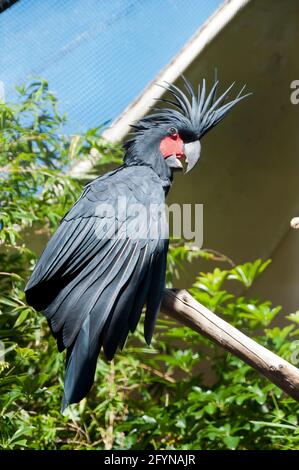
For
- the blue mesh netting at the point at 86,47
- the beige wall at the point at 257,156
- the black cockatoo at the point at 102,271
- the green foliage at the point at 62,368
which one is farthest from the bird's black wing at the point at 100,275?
the beige wall at the point at 257,156

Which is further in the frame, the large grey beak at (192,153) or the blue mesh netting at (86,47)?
the blue mesh netting at (86,47)

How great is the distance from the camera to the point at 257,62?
3152 millimetres

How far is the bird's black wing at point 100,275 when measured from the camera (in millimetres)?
1603

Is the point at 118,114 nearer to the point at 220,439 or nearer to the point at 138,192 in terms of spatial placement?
the point at 138,192

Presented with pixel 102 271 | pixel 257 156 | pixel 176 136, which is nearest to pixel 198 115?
pixel 176 136

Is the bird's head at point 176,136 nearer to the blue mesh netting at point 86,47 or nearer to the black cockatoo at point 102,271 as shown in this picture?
the black cockatoo at point 102,271

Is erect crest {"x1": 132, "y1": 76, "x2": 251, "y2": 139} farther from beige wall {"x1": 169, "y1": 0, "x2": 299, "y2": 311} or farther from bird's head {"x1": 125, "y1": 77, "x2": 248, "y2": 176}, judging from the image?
beige wall {"x1": 169, "y1": 0, "x2": 299, "y2": 311}

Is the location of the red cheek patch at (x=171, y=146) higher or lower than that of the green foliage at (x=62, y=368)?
higher

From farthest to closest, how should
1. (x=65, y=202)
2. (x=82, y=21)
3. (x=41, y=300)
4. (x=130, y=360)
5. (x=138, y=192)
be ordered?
1. (x=130, y=360)
2. (x=65, y=202)
3. (x=82, y=21)
4. (x=138, y=192)
5. (x=41, y=300)

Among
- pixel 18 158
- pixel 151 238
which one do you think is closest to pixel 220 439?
pixel 151 238

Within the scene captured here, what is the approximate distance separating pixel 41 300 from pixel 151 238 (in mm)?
285

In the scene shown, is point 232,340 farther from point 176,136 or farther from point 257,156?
point 257,156

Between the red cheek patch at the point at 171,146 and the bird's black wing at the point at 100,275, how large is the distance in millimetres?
191

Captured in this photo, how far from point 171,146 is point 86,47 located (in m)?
0.58
